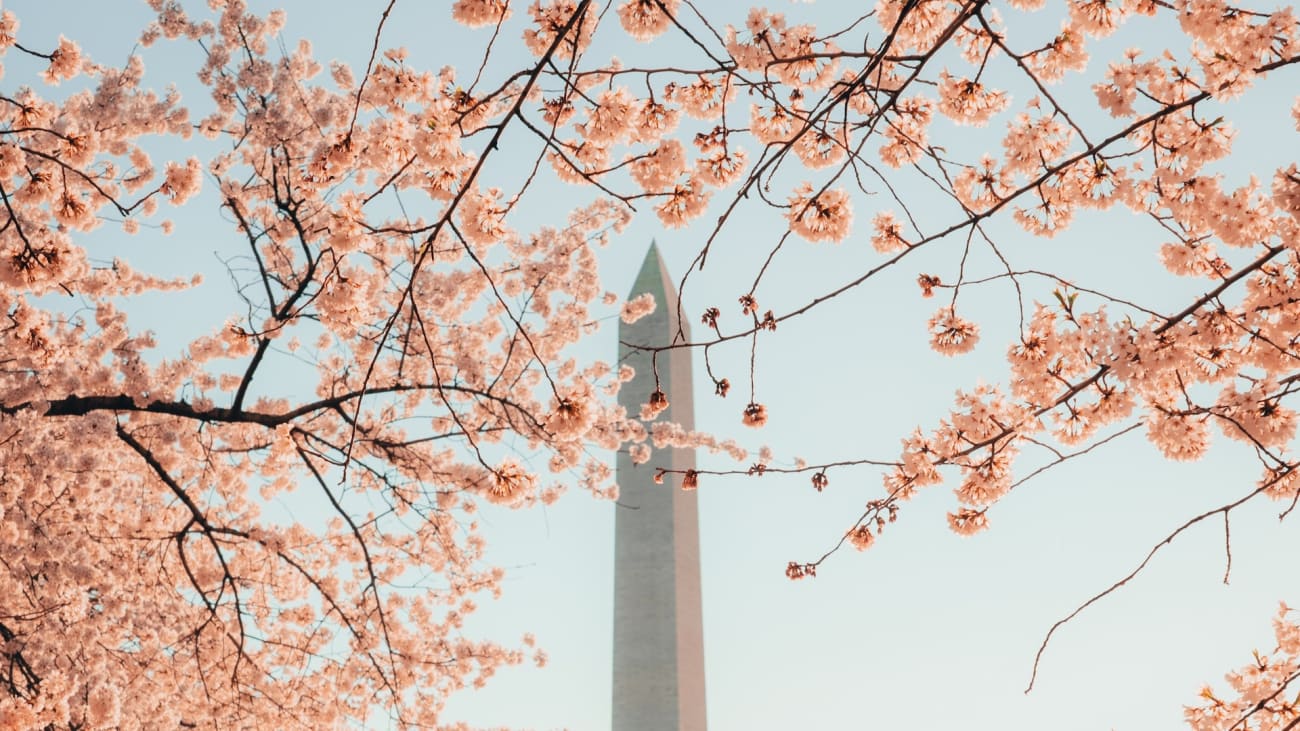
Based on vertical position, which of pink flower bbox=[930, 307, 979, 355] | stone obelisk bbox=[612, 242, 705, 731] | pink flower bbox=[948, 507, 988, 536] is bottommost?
pink flower bbox=[948, 507, 988, 536]

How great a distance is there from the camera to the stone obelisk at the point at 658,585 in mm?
9164

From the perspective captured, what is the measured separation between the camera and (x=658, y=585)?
9531mm

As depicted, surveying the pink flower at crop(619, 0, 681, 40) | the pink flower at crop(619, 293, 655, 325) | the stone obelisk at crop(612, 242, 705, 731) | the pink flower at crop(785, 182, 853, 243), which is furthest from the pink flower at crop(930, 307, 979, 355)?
the stone obelisk at crop(612, 242, 705, 731)

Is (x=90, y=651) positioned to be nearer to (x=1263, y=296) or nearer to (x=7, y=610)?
(x=7, y=610)

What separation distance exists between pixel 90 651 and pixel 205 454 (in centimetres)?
109

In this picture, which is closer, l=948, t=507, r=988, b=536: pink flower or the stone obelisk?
l=948, t=507, r=988, b=536: pink flower

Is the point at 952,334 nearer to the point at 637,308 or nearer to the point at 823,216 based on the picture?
the point at 823,216

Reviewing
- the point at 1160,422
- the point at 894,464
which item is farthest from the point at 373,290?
the point at 1160,422

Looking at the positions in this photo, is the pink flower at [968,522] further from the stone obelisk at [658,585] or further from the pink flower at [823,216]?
the stone obelisk at [658,585]

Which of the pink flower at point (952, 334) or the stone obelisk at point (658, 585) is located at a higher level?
the stone obelisk at point (658, 585)

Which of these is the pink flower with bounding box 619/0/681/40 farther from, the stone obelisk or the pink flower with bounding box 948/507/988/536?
the stone obelisk

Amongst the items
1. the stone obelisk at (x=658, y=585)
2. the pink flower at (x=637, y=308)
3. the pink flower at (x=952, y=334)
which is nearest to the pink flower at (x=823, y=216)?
the pink flower at (x=952, y=334)

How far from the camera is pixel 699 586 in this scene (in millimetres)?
10109

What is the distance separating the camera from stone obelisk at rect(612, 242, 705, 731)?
9.16 m
